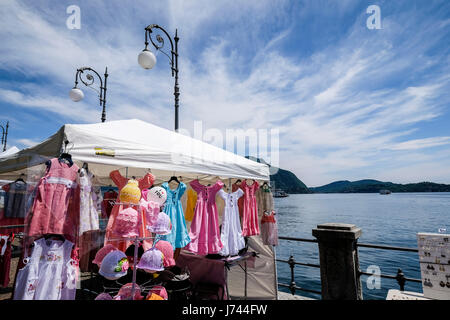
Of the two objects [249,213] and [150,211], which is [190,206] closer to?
[249,213]

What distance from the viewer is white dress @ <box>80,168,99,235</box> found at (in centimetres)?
270

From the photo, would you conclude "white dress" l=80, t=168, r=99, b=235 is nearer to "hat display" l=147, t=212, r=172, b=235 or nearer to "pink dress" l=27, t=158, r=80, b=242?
"pink dress" l=27, t=158, r=80, b=242

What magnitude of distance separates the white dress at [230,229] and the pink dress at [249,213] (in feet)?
0.95

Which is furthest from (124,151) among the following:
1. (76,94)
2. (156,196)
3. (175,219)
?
(76,94)

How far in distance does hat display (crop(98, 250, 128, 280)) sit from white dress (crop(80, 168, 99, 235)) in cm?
57

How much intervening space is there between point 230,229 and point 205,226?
27.4 inches

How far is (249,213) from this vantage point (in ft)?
17.2

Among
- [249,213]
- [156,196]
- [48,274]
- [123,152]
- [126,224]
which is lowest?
[48,274]

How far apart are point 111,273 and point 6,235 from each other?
170 inches

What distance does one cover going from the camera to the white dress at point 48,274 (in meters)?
2.30

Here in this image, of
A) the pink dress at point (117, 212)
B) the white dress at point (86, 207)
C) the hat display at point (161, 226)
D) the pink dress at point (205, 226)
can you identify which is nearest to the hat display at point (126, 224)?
the hat display at point (161, 226)

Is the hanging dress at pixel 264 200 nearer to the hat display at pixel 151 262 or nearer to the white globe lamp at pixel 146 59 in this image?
the hat display at pixel 151 262
